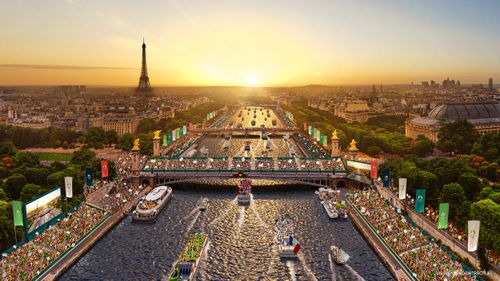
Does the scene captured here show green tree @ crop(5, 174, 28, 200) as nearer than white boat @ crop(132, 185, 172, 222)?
No

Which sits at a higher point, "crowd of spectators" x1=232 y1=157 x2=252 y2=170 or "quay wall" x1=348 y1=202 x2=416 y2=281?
"crowd of spectators" x1=232 y1=157 x2=252 y2=170

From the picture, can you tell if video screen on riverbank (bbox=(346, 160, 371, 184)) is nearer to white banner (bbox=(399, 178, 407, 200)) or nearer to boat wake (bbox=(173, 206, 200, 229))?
white banner (bbox=(399, 178, 407, 200))

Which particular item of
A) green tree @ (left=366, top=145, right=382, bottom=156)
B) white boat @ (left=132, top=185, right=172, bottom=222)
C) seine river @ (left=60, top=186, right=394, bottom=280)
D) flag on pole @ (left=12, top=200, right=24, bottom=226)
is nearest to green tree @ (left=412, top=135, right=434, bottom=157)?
green tree @ (left=366, top=145, right=382, bottom=156)

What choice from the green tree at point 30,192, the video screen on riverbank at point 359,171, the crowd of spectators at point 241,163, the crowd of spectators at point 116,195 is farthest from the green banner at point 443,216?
the green tree at point 30,192

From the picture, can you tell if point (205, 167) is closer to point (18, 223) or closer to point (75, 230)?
point (75, 230)

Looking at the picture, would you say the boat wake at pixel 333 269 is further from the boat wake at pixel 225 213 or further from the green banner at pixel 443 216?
the boat wake at pixel 225 213

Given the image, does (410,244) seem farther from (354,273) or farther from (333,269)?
(333,269)
